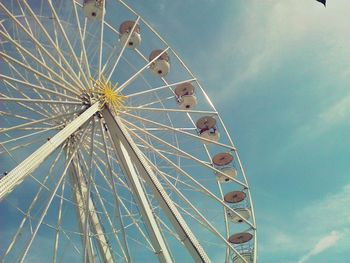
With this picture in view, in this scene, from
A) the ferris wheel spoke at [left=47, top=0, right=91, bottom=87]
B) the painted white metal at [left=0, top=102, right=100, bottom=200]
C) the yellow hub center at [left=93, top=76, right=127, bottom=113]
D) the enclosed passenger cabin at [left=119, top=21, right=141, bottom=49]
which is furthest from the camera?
the enclosed passenger cabin at [left=119, top=21, right=141, bottom=49]

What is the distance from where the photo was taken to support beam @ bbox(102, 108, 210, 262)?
11.2 m

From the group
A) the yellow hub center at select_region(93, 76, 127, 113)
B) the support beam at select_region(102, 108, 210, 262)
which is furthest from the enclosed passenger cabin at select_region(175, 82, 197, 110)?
the support beam at select_region(102, 108, 210, 262)

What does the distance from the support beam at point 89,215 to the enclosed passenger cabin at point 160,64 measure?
6.86 m

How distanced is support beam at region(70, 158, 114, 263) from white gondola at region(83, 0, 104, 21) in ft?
22.1

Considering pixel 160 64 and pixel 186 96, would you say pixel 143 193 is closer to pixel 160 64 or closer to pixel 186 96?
pixel 186 96

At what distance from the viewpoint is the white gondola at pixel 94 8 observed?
16328 mm

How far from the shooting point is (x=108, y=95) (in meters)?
14.7

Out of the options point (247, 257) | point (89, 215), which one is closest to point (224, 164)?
point (247, 257)

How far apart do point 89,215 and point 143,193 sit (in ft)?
12.0

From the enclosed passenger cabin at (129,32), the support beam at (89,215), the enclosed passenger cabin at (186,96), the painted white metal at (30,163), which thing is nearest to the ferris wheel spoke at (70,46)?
the painted white metal at (30,163)

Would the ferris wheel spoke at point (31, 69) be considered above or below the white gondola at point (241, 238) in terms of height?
below

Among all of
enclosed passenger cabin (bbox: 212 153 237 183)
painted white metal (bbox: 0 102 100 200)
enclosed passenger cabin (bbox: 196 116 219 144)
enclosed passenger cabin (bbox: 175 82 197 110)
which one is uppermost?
enclosed passenger cabin (bbox: 175 82 197 110)

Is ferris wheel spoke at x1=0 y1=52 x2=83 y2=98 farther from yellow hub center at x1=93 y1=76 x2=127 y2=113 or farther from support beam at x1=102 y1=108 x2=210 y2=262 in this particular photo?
support beam at x1=102 y1=108 x2=210 y2=262

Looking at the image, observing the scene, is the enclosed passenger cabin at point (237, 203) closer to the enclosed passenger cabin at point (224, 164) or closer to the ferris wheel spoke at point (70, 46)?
the enclosed passenger cabin at point (224, 164)
